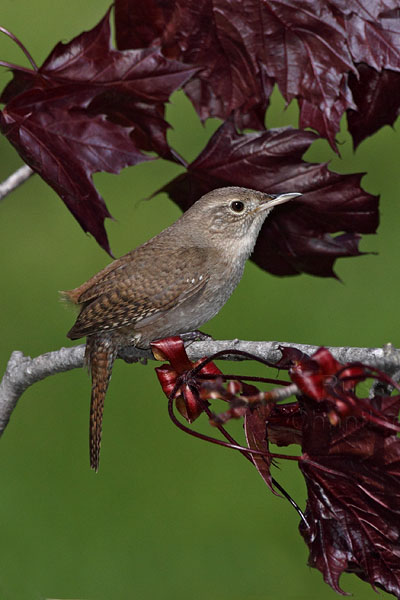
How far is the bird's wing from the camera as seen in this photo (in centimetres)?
161

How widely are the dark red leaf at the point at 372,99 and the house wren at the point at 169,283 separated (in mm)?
247

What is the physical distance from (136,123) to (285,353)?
805 mm

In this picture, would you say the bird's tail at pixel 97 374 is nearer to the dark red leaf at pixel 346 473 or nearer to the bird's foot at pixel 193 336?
the bird's foot at pixel 193 336

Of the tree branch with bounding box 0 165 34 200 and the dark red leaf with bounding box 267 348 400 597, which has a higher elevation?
the tree branch with bounding box 0 165 34 200

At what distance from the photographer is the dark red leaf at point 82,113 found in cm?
146

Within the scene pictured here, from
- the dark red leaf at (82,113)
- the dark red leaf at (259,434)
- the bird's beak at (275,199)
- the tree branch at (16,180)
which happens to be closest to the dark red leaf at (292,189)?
the bird's beak at (275,199)

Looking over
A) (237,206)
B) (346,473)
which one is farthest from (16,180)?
(346,473)

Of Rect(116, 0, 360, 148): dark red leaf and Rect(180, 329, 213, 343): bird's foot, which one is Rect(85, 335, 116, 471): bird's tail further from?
Rect(116, 0, 360, 148): dark red leaf

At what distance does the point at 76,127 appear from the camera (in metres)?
1.49

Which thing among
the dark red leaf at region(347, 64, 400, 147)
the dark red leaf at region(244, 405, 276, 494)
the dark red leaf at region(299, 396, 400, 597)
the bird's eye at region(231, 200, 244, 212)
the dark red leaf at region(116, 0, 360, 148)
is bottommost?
the dark red leaf at region(299, 396, 400, 597)

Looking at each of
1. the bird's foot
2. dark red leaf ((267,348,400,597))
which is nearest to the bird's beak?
the bird's foot

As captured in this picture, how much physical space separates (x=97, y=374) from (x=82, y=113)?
1.62ft

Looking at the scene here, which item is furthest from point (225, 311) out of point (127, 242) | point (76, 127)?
point (76, 127)

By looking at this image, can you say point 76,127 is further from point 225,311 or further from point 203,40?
point 225,311
